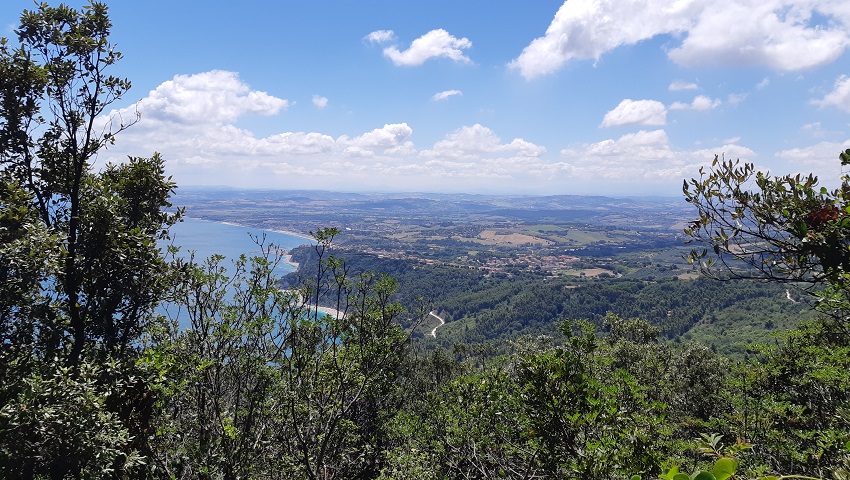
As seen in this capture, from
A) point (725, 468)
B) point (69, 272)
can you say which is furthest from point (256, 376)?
point (725, 468)

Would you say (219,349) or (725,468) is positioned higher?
(725,468)

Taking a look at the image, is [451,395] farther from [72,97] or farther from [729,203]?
[72,97]

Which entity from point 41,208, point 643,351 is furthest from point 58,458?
point 643,351

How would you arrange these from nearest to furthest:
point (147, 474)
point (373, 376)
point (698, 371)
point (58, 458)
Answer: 1. point (58, 458)
2. point (147, 474)
3. point (373, 376)
4. point (698, 371)

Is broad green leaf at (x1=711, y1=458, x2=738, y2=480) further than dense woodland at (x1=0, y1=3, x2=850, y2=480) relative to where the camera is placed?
No

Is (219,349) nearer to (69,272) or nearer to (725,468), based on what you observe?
(69,272)

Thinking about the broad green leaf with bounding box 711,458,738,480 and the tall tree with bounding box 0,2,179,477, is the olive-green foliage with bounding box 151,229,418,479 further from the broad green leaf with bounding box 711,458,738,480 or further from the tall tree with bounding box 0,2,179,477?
the broad green leaf with bounding box 711,458,738,480

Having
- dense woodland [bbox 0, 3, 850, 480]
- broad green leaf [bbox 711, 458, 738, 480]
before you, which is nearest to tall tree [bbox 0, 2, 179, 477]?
dense woodland [bbox 0, 3, 850, 480]

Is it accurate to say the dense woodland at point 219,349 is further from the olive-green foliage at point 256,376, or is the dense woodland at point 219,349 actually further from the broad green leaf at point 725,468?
the broad green leaf at point 725,468

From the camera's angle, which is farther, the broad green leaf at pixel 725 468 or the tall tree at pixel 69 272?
the tall tree at pixel 69 272

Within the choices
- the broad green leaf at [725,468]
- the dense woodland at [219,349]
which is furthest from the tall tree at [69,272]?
the broad green leaf at [725,468]

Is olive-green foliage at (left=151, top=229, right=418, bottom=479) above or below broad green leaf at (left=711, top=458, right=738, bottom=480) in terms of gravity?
below
